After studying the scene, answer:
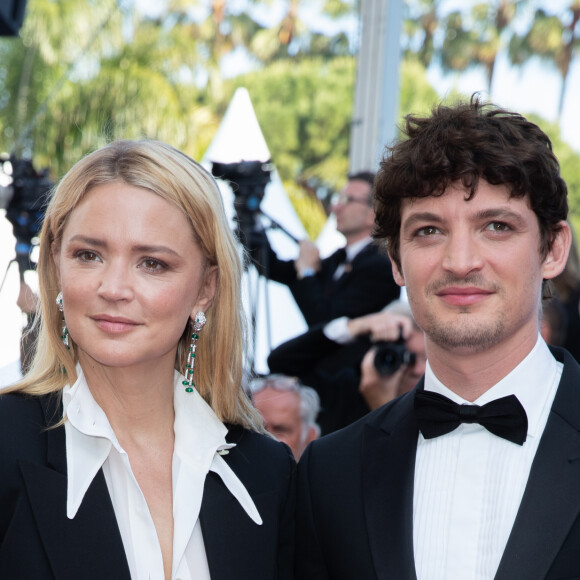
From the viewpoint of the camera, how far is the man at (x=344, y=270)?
4.68 meters

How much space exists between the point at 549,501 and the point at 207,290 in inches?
43.2

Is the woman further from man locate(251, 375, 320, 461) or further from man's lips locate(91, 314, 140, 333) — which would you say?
man locate(251, 375, 320, 461)

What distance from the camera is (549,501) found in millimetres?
2125

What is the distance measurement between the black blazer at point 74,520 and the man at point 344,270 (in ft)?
6.94

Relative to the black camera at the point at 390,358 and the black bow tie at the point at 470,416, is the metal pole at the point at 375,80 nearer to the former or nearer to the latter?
the black camera at the point at 390,358

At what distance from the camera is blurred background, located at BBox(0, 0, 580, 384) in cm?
2084

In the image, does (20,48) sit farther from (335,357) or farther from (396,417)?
(396,417)

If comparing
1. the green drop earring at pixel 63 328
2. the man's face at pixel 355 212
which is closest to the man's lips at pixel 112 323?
the green drop earring at pixel 63 328

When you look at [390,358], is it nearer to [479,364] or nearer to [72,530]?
[479,364]

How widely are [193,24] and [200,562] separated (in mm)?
29966

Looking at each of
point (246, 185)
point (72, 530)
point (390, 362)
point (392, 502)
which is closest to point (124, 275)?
point (72, 530)

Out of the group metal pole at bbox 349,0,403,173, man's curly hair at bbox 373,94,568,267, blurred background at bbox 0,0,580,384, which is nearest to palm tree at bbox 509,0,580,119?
blurred background at bbox 0,0,580,384

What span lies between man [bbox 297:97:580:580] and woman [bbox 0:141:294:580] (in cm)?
25

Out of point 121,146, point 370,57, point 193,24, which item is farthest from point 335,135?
point 121,146
